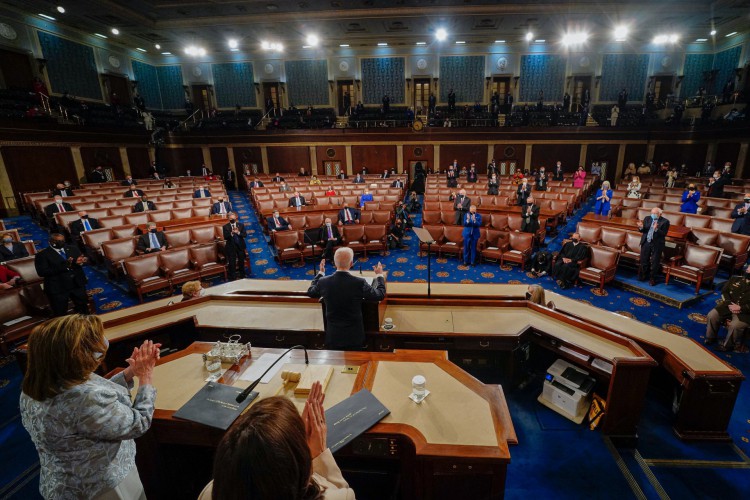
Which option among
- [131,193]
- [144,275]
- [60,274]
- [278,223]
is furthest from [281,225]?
[131,193]

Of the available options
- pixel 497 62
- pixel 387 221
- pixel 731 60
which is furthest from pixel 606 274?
pixel 731 60

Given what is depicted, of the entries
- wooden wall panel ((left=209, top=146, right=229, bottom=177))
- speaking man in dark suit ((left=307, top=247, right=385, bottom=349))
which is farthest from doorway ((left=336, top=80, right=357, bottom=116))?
speaking man in dark suit ((left=307, top=247, right=385, bottom=349))

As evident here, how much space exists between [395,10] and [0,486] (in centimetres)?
1940

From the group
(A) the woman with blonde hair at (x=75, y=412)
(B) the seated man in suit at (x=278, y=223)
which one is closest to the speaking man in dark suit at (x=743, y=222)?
(B) the seated man in suit at (x=278, y=223)

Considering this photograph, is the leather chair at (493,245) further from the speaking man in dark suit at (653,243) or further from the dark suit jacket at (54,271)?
the dark suit jacket at (54,271)

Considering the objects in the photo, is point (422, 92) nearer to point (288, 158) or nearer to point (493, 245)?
point (288, 158)

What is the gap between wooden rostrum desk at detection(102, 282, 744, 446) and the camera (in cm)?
327

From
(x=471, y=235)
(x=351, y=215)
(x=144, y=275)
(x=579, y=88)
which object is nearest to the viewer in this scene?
(x=144, y=275)

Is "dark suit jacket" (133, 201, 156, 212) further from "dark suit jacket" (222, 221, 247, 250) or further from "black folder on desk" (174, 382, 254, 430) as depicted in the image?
"black folder on desk" (174, 382, 254, 430)

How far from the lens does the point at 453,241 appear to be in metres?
8.88

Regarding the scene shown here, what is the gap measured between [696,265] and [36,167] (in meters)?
21.6

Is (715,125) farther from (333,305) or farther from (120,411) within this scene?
(120,411)

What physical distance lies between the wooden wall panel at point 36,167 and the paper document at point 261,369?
17.1 m

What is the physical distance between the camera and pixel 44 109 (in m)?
15.3
